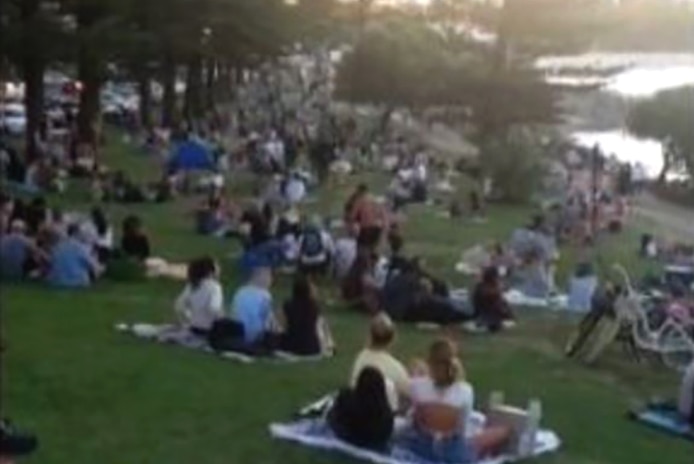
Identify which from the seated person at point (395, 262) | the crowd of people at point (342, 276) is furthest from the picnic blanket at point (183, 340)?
the seated person at point (395, 262)

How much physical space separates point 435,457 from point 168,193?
1796cm

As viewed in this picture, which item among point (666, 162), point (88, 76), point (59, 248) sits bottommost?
point (666, 162)

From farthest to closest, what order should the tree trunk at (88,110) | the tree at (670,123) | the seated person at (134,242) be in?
1. the tree at (670,123)
2. the tree trunk at (88,110)
3. the seated person at (134,242)

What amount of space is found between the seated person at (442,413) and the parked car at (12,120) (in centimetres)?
2877

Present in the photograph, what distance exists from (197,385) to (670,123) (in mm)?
55137

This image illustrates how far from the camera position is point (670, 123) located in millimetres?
65688

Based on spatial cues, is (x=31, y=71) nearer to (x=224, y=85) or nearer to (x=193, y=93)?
(x=193, y=93)

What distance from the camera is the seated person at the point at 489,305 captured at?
17578 mm

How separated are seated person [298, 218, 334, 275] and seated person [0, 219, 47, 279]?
3.75m

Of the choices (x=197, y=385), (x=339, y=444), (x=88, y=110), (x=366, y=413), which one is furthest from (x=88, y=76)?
(x=366, y=413)

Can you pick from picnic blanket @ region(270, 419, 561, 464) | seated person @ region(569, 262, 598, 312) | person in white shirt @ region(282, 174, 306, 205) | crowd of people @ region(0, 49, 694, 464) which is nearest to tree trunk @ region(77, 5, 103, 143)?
crowd of people @ region(0, 49, 694, 464)

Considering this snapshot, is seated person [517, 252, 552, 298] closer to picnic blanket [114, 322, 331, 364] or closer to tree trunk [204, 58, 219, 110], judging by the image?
picnic blanket [114, 322, 331, 364]

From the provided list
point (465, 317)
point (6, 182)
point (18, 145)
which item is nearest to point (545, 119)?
point (18, 145)

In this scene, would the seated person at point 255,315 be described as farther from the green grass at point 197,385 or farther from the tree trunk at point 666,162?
the tree trunk at point 666,162
